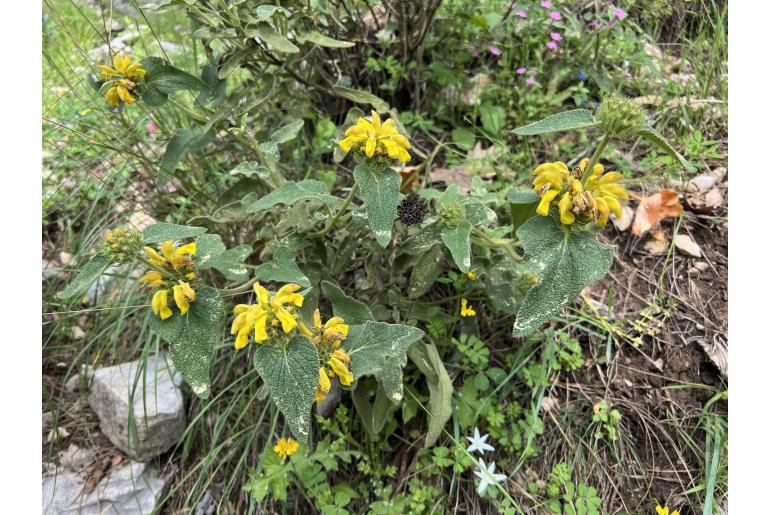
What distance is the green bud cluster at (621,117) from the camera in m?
0.82

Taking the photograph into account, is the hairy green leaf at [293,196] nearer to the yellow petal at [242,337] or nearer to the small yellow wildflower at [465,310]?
the yellow petal at [242,337]

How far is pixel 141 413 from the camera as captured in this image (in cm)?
146

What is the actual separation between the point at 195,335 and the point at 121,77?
2.38 feet

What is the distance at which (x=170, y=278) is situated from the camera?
947 millimetres

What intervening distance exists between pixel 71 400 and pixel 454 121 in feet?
5.60

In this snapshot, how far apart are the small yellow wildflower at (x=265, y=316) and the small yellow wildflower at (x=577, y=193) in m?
0.49

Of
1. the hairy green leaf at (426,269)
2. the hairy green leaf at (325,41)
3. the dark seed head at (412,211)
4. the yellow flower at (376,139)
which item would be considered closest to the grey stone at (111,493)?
the hairy green leaf at (426,269)

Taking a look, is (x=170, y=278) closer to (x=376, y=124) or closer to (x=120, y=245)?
(x=120, y=245)

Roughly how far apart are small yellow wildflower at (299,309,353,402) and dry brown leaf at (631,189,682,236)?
1.17m

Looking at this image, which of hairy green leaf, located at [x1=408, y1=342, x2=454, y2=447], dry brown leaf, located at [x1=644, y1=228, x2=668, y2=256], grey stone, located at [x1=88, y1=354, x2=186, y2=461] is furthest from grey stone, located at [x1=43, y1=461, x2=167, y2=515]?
dry brown leaf, located at [x1=644, y1=228, x2=668, y2=256]

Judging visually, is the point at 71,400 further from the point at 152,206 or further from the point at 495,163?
the point at 495,163

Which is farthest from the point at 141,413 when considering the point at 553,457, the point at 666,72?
the point at 666,72

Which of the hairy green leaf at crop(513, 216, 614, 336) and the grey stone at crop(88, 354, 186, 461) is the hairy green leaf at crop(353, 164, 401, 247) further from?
the grey stone at crop(88, 354, 186, 461)

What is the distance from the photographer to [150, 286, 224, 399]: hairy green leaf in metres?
0.90
